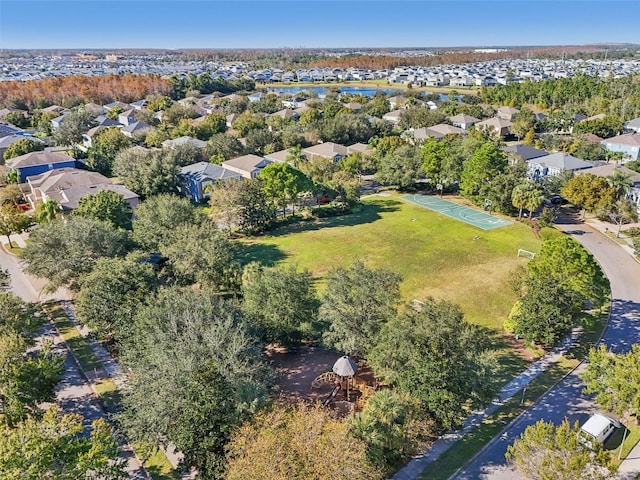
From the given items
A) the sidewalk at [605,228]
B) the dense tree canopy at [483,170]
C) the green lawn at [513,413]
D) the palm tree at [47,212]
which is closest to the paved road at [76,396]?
the palm tree at [47,212]

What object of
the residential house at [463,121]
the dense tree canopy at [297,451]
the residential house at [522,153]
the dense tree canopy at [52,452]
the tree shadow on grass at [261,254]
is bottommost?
the tree shadow on grass at [261,254]

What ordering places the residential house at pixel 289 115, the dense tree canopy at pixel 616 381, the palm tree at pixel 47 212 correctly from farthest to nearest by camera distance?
1. the residential house at pixel 289 115
2. the palm tree at pixel 47 212
3. the dense tree canopy at pixel 616 381

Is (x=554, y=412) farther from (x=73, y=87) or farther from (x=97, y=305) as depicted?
(x=73, y=87)

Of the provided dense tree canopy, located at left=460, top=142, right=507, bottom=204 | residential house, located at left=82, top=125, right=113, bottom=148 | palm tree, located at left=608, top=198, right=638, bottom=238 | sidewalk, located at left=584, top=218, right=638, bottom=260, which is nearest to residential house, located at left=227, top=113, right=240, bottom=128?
residential house, located at left=82, top=125, right=113, bottom=148

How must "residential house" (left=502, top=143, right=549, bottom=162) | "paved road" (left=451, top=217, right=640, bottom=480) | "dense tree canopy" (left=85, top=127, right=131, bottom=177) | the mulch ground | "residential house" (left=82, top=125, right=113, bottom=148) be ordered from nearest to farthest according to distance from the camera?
"paved road" (left=451, top=217, right=640, bottom=480)
the mulch ground
"residential house" (left=502, top=143, right=549, bottom=162)
"dense tree canopy" (left=85, top=127, right=131, bottom=177)
"residential house" (left=82, top=125, right=113, bottom=148)

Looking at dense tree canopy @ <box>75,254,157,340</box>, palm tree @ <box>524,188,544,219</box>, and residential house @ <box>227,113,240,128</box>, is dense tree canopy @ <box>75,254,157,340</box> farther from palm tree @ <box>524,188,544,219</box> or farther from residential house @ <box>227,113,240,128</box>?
residential house @ <box>227,113,240,128</box>

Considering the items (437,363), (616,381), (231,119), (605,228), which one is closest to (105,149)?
(231,119)

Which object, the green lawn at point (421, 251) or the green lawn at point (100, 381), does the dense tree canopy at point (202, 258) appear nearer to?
the green lawn at point (421, 251)
